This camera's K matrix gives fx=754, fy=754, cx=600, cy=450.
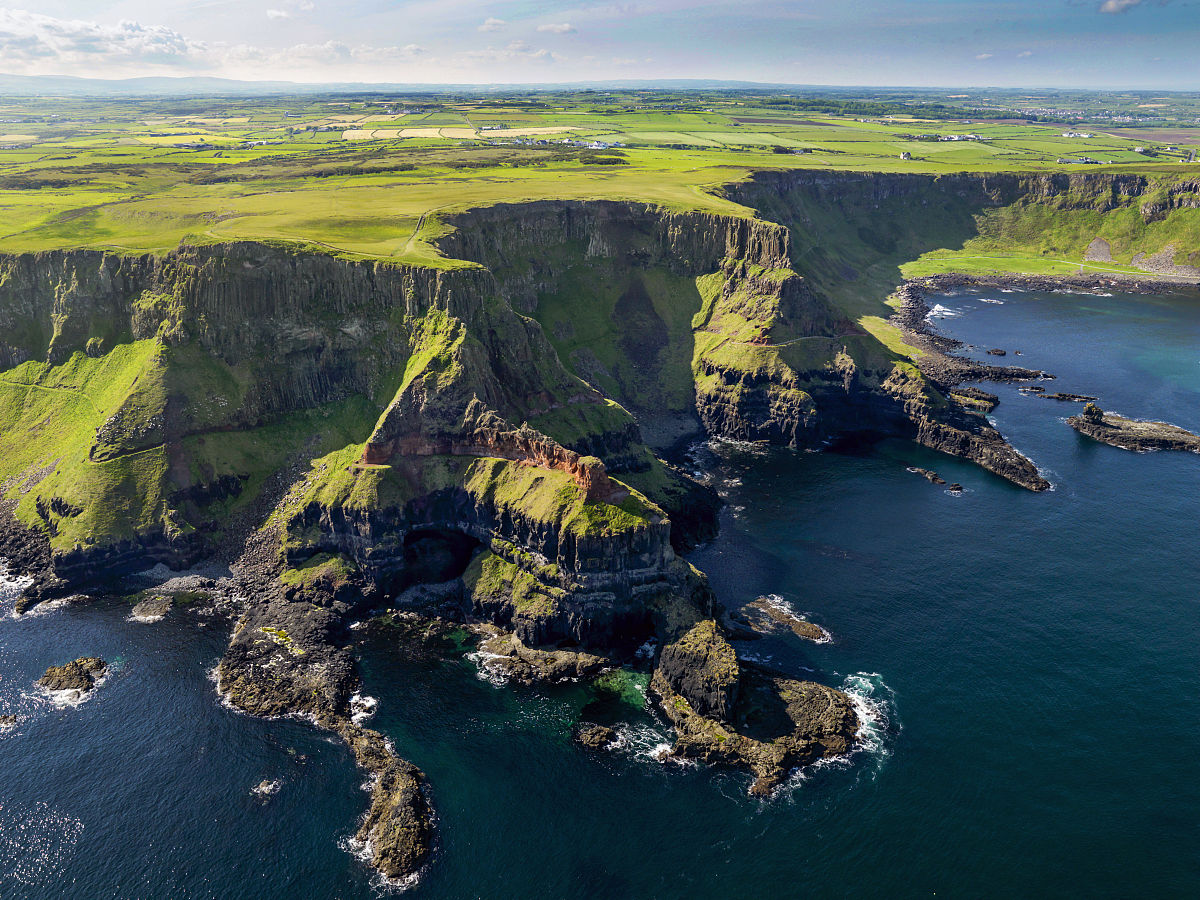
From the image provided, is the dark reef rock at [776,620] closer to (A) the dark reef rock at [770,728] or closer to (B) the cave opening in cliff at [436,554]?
(A) the dark reef rock at [770,728]

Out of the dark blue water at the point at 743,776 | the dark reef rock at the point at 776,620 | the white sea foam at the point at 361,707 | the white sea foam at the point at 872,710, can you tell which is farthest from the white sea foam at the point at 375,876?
the dark reef rock at the point at 776,620

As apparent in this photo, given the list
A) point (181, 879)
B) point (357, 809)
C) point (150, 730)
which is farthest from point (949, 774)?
point (150, 730)

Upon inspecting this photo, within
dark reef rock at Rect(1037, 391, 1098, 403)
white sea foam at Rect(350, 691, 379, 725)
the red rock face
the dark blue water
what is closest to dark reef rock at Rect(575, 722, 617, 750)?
the dark blue water

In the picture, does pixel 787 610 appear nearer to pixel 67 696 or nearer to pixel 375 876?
pixel 375 876

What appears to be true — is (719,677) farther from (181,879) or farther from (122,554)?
(122,554)

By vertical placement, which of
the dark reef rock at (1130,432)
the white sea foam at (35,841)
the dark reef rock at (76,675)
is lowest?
the white sea foam at (35,841)

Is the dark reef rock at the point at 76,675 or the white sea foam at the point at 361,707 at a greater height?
the white sea foam at the point at 361,707

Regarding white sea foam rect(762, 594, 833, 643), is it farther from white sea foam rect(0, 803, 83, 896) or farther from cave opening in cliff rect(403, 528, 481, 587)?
white sea foam rect(0, 803, 83, 896)

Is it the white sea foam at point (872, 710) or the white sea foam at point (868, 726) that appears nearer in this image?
the white sea foam at point (868, 726)
